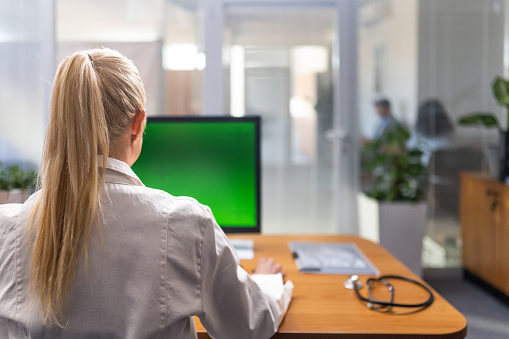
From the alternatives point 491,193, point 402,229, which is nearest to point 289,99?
point 402,229

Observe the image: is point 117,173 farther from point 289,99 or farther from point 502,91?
point 502,91

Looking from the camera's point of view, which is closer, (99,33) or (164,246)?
(164,246)

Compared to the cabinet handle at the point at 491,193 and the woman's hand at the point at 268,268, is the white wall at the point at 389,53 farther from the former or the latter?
the woman's hand at the point at 268,268

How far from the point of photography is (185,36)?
3.67m

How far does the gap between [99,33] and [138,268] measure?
3116 mm

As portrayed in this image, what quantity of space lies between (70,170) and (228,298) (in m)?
0.37

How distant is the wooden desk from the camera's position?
3.45ft

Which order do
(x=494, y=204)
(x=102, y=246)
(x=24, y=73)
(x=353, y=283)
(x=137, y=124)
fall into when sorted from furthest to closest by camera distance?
(x=24, y=73) < (x=494, y=204) < (x=353, y=283) < (x=137, y=124) < (x=102, y=246)

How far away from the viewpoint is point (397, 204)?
3.34m

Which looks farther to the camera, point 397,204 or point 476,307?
point 397,204

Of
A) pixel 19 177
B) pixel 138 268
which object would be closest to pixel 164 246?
pixel 138 268

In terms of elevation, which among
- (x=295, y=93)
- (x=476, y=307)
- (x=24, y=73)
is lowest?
(x=476, y=307)

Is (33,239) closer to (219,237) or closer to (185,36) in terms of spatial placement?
(219,237)

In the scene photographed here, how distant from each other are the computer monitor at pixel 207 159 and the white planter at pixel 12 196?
0.36 m
